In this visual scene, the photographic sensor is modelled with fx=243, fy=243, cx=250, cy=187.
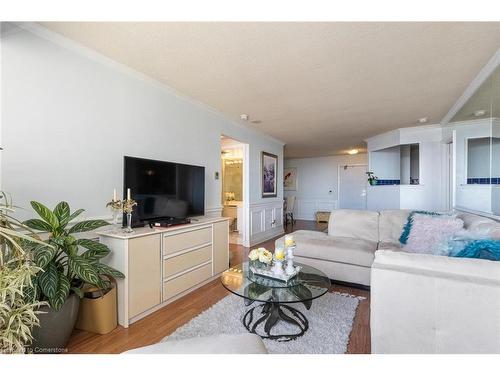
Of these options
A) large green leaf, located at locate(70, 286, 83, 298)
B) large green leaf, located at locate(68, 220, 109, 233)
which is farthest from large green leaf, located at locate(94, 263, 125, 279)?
large green leaf, located at locate(68, 220, 109, 233)

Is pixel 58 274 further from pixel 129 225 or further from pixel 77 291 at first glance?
pixel 129 225

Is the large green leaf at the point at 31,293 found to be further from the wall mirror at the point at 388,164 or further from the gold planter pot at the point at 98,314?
the wall mirror at the point at 388,164

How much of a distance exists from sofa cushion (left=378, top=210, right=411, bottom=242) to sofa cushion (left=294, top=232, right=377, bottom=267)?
0.21 meters

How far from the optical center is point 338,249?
276cm

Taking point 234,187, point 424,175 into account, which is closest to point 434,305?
point 424,175

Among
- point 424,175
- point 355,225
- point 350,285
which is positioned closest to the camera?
point 350,285

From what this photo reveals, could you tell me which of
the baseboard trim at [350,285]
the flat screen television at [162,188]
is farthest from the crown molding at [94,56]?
the baseboard trim at [350,285]

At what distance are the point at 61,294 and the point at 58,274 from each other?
135 mm

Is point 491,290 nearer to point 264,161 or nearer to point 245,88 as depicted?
point 245,88

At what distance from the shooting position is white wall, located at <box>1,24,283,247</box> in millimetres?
1746

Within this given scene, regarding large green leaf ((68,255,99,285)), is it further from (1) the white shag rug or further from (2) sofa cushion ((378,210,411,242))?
(2) sofa cushion ((378,210,411,242))

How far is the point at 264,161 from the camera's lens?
5.32 meters
